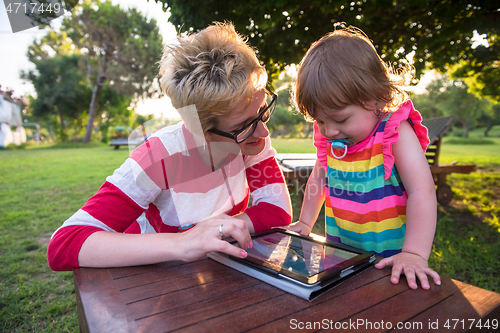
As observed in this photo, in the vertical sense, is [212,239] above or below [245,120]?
below

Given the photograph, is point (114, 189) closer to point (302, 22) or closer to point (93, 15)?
point (302, 22)

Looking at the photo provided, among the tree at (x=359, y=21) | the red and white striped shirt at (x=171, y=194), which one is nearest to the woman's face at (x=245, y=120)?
the red and white striped shirt at (x=171, y=194)

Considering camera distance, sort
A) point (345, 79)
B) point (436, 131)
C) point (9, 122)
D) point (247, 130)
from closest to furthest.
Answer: point (345, 79), point (247, 130), point (436, 131), point (9, 122)

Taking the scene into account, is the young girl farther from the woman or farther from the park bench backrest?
the park bench backrest

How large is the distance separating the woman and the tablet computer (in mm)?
79

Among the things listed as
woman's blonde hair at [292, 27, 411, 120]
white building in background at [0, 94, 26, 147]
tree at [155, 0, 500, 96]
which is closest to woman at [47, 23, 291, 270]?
woman's blonde hair at [292, 27, 411, 120]

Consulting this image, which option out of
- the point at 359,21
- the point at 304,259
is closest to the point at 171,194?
the point at 304,259

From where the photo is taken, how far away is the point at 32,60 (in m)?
22.3

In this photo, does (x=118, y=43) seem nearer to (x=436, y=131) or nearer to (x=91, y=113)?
(x=91, y=113)

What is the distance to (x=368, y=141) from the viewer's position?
137 cm

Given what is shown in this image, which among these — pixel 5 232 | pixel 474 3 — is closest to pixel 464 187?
pixel 474 3

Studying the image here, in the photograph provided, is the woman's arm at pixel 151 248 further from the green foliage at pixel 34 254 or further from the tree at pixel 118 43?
the tree at pixel 118 43

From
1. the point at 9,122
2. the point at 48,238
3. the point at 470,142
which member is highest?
the point at 9,122

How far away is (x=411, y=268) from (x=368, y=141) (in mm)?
638
